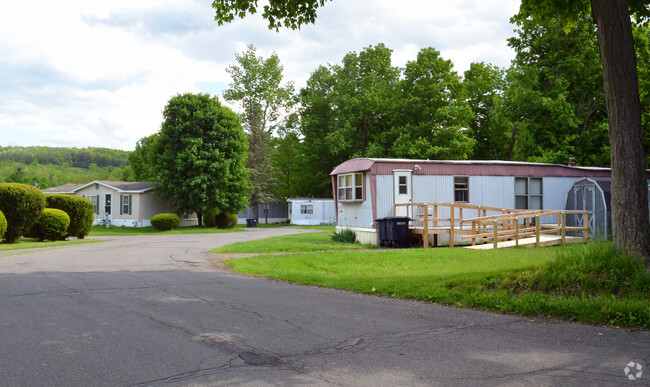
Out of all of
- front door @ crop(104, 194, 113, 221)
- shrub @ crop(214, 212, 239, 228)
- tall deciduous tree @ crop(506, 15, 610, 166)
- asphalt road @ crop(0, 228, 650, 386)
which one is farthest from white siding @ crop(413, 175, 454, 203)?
front door @ crop(104, 194, 113, 221)

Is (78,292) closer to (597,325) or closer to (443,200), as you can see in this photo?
(597,325)

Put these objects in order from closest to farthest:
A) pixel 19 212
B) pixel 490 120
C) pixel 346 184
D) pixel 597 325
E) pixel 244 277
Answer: pixel 597 325, pixel 244 277, pixel 19 212, pixel 346 184, pixel 490 120

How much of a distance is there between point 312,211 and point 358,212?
25.4m

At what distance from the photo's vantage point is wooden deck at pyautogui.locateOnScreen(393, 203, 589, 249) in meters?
17.1

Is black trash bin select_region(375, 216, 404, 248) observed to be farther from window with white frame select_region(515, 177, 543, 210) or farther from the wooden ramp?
window with white frame select_region(515, 177, 543, 210)

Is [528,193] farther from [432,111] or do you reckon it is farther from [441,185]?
[432,111]

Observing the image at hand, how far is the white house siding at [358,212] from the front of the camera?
2031 cm

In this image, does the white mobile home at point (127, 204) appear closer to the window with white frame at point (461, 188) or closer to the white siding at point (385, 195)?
the white siding at point (385, 195)

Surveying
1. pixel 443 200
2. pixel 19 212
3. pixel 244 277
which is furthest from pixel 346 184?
pixel 19 212

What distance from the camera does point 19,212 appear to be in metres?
20.6

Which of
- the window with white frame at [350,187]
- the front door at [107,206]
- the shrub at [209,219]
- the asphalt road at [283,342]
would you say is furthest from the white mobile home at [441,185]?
the front door at [107,206]

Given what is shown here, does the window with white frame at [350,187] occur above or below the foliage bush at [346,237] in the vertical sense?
above

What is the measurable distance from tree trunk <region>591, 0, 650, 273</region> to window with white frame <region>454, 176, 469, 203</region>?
1287 centimetres

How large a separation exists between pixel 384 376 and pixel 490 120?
4386 cm
